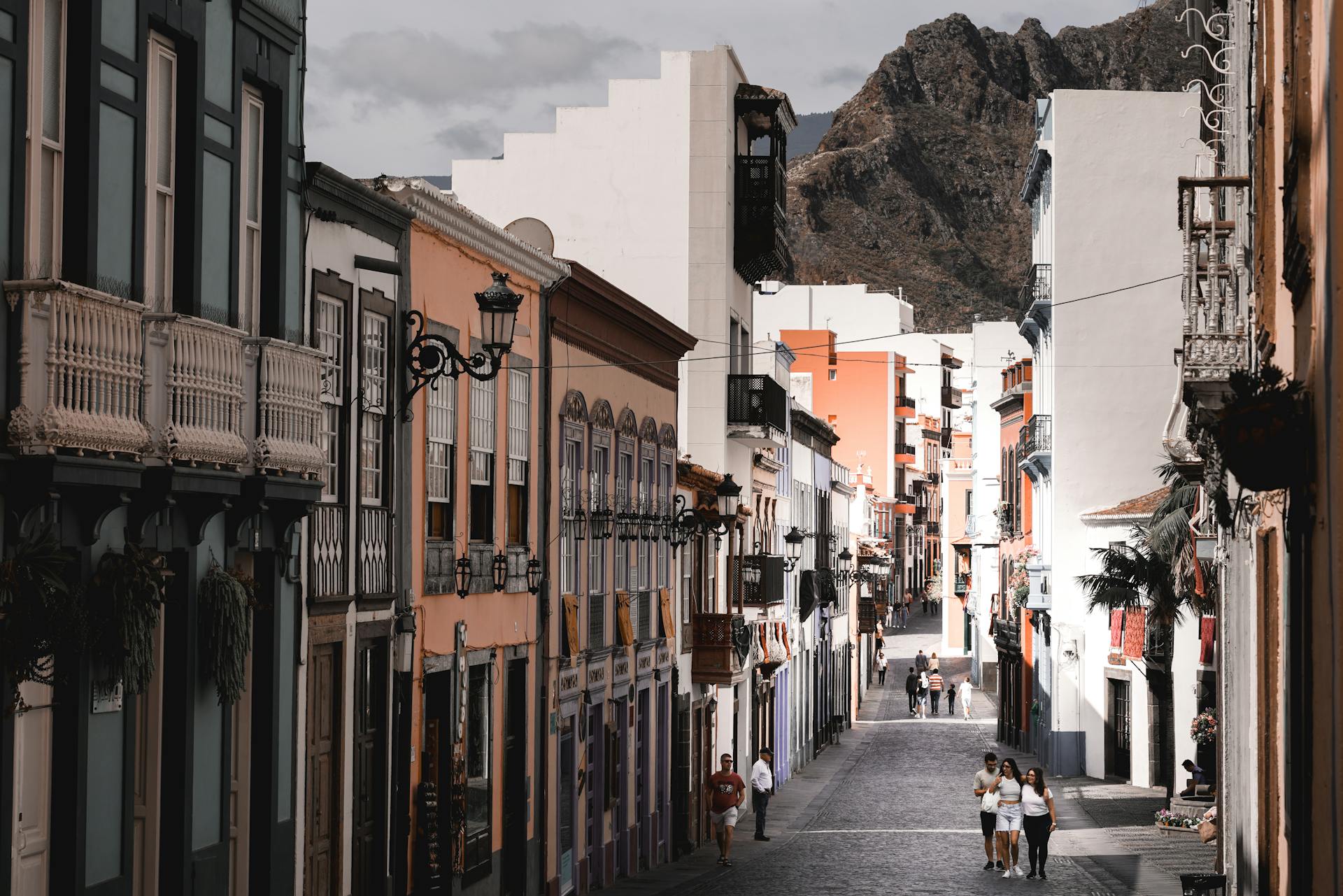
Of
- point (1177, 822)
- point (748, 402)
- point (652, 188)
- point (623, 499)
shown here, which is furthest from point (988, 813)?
point (652, 188)

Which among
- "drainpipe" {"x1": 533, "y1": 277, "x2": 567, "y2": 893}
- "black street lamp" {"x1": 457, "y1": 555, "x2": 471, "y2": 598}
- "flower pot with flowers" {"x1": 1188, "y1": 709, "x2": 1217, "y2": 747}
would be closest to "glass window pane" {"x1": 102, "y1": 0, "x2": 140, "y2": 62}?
"black street lamp" {"x1": 457, "y1": 555, "x2": 471, "y2": 598}

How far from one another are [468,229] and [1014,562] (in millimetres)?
36293

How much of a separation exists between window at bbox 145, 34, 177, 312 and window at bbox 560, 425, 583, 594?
413 inches

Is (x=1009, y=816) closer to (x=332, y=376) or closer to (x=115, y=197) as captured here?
(x=332, y=376)

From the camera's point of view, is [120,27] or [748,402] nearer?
[120,27]

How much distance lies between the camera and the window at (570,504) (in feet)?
72.5

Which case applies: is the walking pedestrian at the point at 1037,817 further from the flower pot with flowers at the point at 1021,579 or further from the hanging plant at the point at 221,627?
the flower pot with flowers at the point at 1021,579

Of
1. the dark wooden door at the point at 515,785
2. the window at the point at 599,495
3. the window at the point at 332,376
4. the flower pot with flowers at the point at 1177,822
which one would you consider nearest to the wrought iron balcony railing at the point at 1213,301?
the window at the point at 332,376

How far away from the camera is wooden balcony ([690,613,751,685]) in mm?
31062

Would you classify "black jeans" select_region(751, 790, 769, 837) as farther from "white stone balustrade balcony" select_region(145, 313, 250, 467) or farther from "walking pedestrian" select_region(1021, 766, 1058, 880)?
"white stone balustrade balcony" select_region(145, 313, 250, 467)

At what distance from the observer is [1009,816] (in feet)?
80.9

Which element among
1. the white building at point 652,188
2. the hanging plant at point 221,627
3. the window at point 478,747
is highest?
the white building at point 652,188

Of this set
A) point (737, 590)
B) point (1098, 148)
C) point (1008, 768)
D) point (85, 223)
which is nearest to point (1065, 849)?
point (1008, 768)

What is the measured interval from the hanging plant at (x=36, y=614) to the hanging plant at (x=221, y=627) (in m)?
2.03
